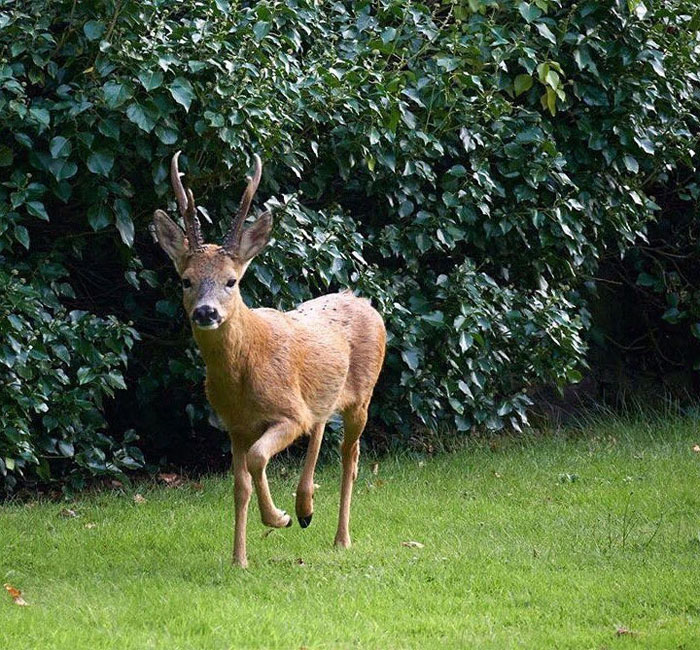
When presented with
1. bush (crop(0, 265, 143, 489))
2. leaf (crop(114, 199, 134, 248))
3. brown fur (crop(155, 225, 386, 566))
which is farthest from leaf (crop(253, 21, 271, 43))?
bush (crop(0, 265, 143, 489))

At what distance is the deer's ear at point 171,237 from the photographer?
6.93 m

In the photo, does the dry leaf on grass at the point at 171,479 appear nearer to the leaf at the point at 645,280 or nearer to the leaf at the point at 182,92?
the leaf at the point at 182,92

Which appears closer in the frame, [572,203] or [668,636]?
[668,636]

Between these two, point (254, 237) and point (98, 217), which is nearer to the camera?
point (254, 237)

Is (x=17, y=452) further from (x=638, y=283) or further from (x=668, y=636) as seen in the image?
(x=638, y=283)

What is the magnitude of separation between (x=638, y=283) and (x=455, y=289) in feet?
9.34

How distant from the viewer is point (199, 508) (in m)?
8.58

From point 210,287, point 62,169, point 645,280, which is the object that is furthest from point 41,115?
point 645,280

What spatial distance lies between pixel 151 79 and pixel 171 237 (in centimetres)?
148

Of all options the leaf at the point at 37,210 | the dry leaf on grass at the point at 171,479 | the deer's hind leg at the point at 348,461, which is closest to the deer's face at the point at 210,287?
the deer's hind leg at the point at 348,461

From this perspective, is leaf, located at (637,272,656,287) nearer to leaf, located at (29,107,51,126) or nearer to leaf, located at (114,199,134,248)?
leaf, located at (114,199,134,248)

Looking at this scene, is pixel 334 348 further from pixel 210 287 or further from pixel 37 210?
pixel 37 210

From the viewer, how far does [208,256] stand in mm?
6809

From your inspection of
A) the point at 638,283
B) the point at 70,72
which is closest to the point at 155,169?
the point at 70,72
